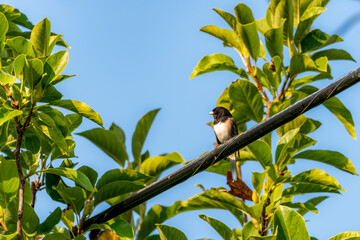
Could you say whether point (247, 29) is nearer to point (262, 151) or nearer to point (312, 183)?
point (262, 151)

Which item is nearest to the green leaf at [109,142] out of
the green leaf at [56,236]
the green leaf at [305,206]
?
the green leaf at [56,236]

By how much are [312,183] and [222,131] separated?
1864mm

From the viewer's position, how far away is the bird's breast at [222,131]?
16.2 ft

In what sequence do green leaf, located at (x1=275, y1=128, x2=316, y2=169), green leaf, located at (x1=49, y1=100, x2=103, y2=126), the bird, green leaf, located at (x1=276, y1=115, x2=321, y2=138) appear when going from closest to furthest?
green leaf, located at (x1=49, y1=100, x2=103, y2=126)
green leaf, located at (x1=275, y1=128, x2=316, y2=169)
green leaf, located at (x1=276, y1=115, x2=321, y2=138)
the bird

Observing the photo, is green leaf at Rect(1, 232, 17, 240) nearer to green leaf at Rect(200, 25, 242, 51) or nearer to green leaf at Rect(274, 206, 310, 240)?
green leaf at Rect(274, 206, 310, 240)

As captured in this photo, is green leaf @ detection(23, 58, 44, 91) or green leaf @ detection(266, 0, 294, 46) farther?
green leaf @ detection(266, 0, 294, 46)

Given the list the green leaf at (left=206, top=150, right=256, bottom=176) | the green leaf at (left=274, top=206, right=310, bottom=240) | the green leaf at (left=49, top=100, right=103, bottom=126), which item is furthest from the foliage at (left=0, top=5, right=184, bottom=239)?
the green leaf at (left=274, top=206, right=310, bottom=240)

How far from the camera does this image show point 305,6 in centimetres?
389

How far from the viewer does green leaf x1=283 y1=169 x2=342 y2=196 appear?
3162 mm

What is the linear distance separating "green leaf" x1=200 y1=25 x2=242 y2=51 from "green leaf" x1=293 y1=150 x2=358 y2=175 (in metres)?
0.97

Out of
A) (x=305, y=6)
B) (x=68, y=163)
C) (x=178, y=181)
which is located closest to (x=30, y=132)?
(x=68, y=163)

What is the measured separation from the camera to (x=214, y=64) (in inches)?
147

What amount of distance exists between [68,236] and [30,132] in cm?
77

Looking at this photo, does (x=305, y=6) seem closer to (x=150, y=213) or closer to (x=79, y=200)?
(x=150, y=213)
